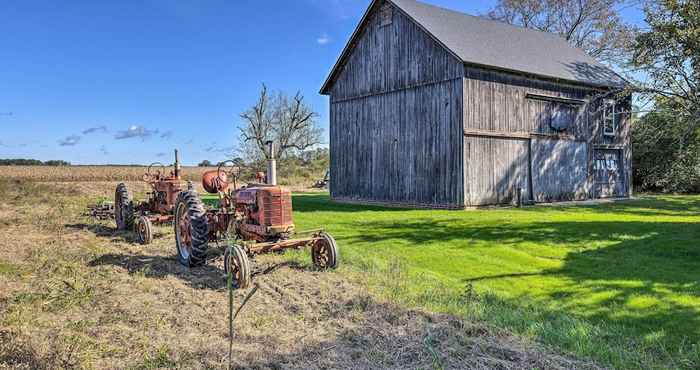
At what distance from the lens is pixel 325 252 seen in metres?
7.52

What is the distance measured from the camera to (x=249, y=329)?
4.75 metres

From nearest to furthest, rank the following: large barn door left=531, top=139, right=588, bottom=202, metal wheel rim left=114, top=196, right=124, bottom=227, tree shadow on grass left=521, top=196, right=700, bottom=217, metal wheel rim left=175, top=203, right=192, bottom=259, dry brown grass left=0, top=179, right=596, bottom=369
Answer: dry brown grass left=0, top=179, right=596, bottom=369, metal wheel rim left=175, top=203, right=192, bottom=259, metal wheel rim left=114, top=196, right=124, bottom=227, tree shadow on grass left=521, top=196, right=700, bottom=217, large barn door left=531, top=139, right=588, bottom=202

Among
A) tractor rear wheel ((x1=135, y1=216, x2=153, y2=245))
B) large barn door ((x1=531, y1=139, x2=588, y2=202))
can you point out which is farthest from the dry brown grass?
large barn door ((x1=531, y1=139, x2=588, y2=202))

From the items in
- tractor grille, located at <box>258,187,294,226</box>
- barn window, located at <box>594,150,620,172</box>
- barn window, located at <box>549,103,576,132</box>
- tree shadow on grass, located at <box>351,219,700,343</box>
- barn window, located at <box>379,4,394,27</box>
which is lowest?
tree shadow on grass, located at <box>351,219,700,343</box>

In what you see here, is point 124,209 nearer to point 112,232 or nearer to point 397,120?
point 112,232

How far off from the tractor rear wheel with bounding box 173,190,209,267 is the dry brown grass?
0.23 meters

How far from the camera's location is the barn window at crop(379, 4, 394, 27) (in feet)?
64.2

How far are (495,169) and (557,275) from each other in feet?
35.9

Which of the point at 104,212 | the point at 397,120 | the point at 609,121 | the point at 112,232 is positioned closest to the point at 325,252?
the point at 112,232

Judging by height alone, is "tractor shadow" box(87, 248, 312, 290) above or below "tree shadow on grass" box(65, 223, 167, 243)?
below

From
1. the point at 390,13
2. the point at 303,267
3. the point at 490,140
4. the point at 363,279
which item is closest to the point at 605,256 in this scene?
the point at 363,279

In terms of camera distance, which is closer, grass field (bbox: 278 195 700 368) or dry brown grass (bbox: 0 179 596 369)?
dry brown grass (bbox: 0 179 596 369)

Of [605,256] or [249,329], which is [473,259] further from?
[249,329]

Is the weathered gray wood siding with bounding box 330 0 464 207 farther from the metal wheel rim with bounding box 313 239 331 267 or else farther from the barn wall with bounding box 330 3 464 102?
the metal wheel rim with bounding box 313 239 331 267
